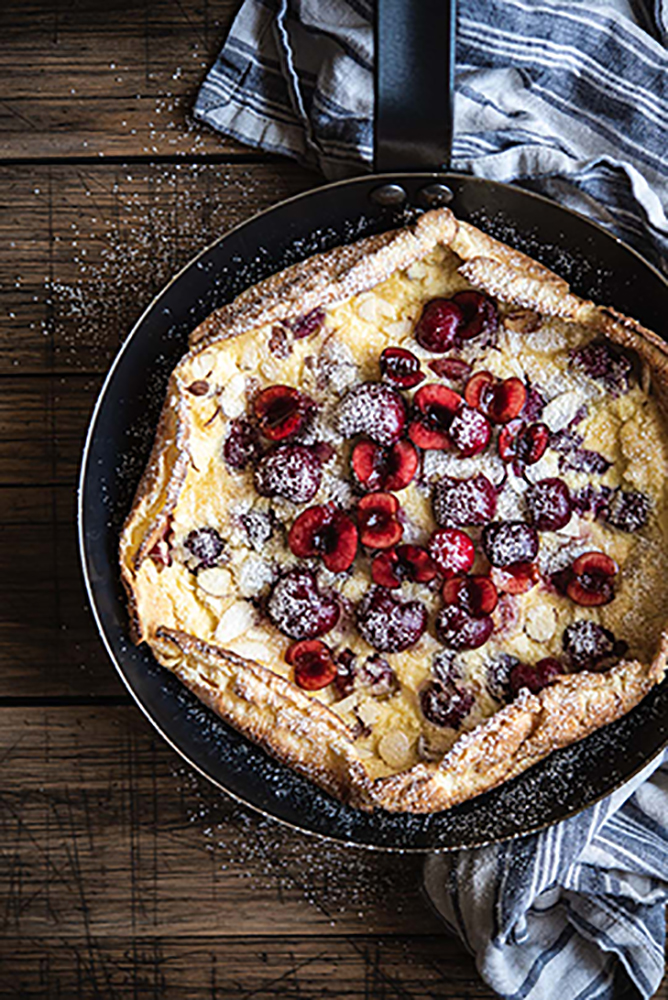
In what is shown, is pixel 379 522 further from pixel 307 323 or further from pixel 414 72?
pixel 414 72

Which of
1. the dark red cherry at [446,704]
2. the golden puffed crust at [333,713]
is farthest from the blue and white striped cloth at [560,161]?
the dark red cherry at [446,704]

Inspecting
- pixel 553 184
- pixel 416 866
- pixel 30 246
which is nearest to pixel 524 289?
pixel 553 184

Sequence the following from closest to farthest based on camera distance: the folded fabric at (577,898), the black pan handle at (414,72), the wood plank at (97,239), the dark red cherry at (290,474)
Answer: the black pan handle at (414,72), the dark red cherry at (290,474), the folded fabric at (577,898), the wood plank at (97,239)

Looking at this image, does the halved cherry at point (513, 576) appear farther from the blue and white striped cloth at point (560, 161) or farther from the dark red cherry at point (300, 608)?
the blue and white striped cloth at point (560, 161)

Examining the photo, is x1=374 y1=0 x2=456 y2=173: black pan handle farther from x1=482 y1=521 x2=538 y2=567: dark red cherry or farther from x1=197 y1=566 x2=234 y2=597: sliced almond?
x1=197 y1=566 x2=234 y2=597: sliced almond

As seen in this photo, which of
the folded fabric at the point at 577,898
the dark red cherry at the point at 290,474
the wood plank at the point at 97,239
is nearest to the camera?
the dark red cherry at the point at 290,474

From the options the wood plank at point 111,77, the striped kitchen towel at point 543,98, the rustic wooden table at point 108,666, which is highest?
the striped kitchen towel at point 543,98

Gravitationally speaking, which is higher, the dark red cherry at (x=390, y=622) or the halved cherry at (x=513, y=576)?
the halved cherry at (x=513, y=576)

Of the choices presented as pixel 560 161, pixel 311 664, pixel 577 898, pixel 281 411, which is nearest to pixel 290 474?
pixel 281 411
